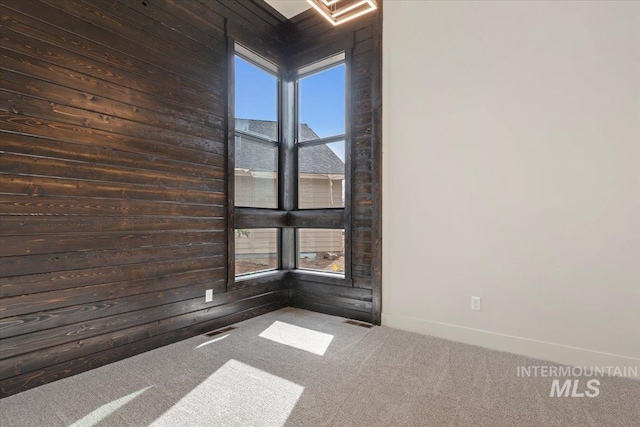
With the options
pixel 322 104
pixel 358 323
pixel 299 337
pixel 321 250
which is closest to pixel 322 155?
pixel 322 104

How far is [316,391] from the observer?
195cm

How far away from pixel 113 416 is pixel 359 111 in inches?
120

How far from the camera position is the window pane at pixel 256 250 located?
3369mm

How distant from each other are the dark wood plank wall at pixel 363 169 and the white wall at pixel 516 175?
11 centimetres

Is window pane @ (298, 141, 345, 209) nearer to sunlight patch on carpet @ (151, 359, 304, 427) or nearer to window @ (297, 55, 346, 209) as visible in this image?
window @ (297, 55, 346, 209)

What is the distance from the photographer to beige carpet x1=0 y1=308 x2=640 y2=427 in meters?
1.69

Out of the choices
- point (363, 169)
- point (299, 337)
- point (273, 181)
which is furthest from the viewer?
point (273, 181)

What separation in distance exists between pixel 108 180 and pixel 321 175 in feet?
6.82

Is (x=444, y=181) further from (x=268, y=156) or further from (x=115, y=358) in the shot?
(x=115, y=358)

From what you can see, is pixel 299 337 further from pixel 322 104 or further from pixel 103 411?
pixel 322 104

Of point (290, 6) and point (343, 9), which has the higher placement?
point (290, 6)

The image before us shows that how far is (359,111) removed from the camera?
3.32m

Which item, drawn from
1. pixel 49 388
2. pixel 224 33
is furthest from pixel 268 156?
pixel 49 388

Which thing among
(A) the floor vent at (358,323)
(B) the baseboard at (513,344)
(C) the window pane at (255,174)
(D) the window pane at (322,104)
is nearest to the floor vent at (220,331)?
(A) the floor vent at (358,323)
